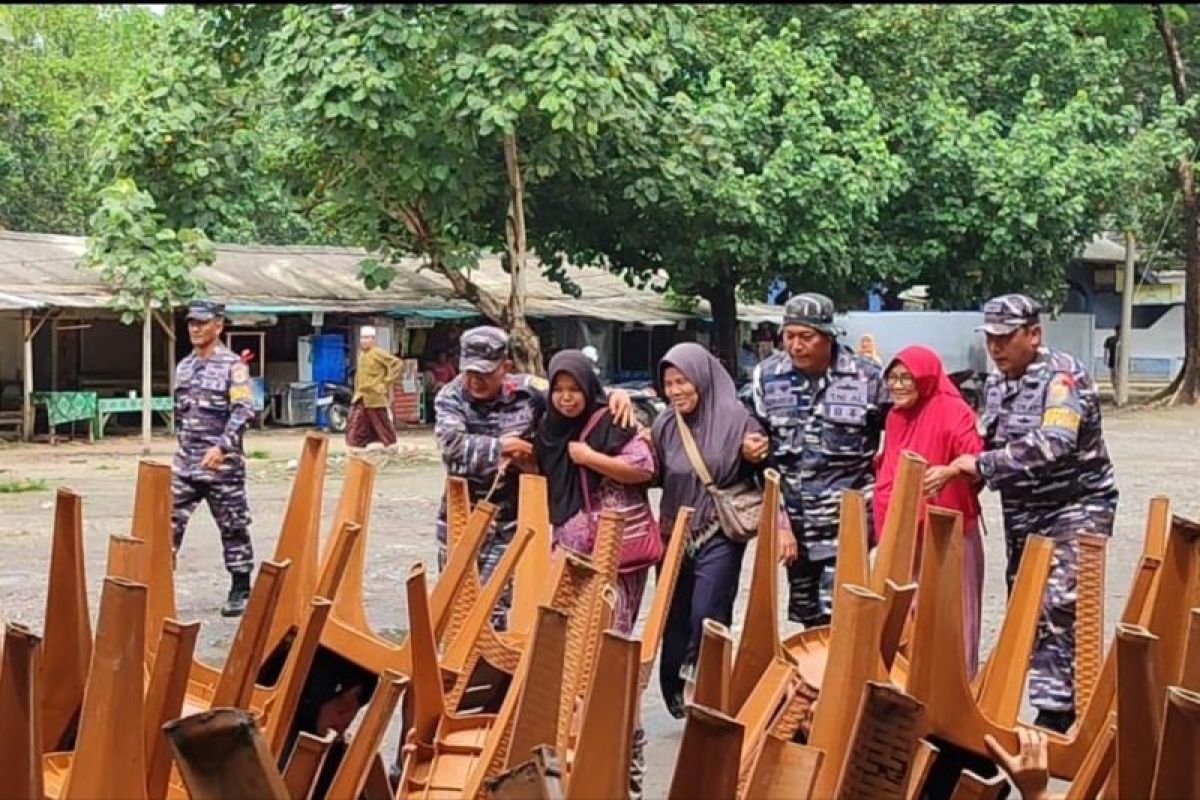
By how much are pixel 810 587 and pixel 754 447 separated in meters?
0.56

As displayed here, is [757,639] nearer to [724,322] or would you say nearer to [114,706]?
[114,706]

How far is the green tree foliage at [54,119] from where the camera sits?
2473 cm

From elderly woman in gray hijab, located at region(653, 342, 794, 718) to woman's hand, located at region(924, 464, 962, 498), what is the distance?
1.80ft

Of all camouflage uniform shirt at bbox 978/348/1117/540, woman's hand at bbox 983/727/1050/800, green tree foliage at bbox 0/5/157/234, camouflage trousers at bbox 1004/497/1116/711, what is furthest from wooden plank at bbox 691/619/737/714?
green tree foliage at bbox 0/5/157/234

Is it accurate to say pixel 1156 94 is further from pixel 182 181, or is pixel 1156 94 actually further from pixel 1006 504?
pixel 1006 504

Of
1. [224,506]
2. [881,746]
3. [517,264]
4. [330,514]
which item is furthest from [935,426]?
[517,264]

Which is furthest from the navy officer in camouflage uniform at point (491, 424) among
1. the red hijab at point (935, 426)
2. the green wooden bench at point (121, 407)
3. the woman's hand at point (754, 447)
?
the green wooden bench at point (121, 407)

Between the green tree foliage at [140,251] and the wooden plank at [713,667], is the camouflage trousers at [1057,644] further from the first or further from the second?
the green tree foliage at [140,251]

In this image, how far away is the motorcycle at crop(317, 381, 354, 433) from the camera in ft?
68.7

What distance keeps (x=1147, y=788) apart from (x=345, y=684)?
1.70 m

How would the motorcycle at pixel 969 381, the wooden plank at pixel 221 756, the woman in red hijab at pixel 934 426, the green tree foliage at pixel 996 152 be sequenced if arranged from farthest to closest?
the motorcycle at pixel 969 381 < the green tree foliage at pixel 996 152 < the woman in red hijab at pixel 934 426 < the wooden plank at pixel 221 756

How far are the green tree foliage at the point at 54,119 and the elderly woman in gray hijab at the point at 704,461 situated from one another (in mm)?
21075

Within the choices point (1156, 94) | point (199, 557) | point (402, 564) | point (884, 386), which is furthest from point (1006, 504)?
point (1156, 94)

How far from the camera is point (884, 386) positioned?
4.87m
